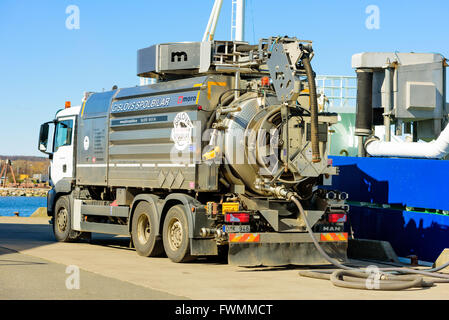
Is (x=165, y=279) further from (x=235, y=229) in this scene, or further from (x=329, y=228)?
(x=329, y=228)

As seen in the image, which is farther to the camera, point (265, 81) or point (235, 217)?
point (265, 81)

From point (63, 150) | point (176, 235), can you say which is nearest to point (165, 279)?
point (176, 235)

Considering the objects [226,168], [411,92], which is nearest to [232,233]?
[226,168]

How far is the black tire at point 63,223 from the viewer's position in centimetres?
1889

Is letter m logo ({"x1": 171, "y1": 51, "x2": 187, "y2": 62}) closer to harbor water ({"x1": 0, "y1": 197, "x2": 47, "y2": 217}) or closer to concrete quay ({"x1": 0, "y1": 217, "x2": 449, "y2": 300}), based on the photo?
concrete quay ({"x1": 0, "y1": 217, "x2": 449, "y2": 300})

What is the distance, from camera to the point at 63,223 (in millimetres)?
19234

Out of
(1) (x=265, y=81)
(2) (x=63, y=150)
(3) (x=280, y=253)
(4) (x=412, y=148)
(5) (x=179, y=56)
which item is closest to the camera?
(3) (x=280, y=253)

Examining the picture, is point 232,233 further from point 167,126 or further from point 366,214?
point 366,214

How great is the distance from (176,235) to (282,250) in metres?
2.24

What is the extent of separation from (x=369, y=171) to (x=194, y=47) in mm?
4853

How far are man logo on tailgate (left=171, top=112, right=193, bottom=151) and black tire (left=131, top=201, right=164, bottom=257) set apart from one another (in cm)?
153

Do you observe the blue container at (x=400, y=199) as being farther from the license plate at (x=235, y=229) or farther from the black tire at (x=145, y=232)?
the black tire at (x=145, y=232)

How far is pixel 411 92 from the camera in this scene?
20.3 metres

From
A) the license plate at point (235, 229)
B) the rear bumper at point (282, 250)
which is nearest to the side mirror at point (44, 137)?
the license plate at point (235, 229)
